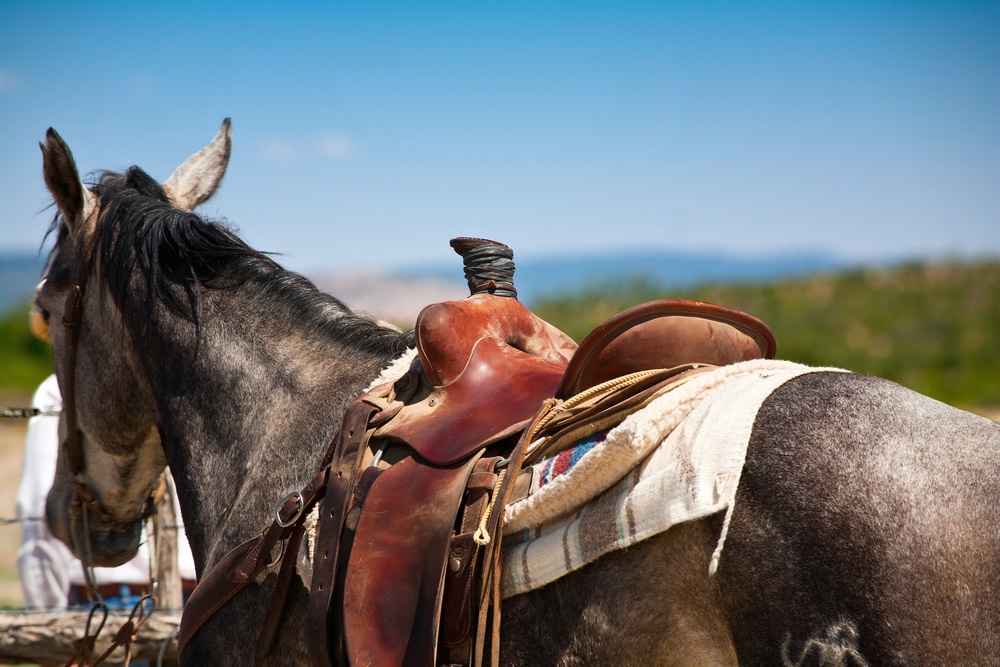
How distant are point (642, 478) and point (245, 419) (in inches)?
48.5

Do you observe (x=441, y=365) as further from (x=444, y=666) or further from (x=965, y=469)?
(x=965, y=469)

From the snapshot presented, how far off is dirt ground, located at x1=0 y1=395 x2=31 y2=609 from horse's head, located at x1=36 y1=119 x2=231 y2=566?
140 inches

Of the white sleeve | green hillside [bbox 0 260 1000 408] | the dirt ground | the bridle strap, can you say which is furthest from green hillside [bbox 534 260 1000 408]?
the bridle strap

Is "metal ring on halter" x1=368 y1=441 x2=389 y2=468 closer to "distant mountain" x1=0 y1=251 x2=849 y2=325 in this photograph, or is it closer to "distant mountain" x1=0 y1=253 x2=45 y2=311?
"distant mountain" x1=0 y1=251 x2=849 y2=325

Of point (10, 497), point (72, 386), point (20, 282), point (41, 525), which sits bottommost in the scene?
point (10, 497)

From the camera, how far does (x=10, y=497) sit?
11.1 metres

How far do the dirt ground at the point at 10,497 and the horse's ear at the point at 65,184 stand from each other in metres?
3.93

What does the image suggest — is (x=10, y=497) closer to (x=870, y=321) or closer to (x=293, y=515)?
(x=293, y=515)

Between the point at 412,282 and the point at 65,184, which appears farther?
the point at 412,282

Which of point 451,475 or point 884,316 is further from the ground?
point 451,475

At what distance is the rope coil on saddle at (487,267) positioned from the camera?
224 centimetres

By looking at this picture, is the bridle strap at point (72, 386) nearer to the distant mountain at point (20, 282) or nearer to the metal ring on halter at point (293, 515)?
the distant mountain at point (20, 282)

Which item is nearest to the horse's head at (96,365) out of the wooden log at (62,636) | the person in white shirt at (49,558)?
the wooden log at (62,636)

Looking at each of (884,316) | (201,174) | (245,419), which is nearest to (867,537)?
(245,419)
